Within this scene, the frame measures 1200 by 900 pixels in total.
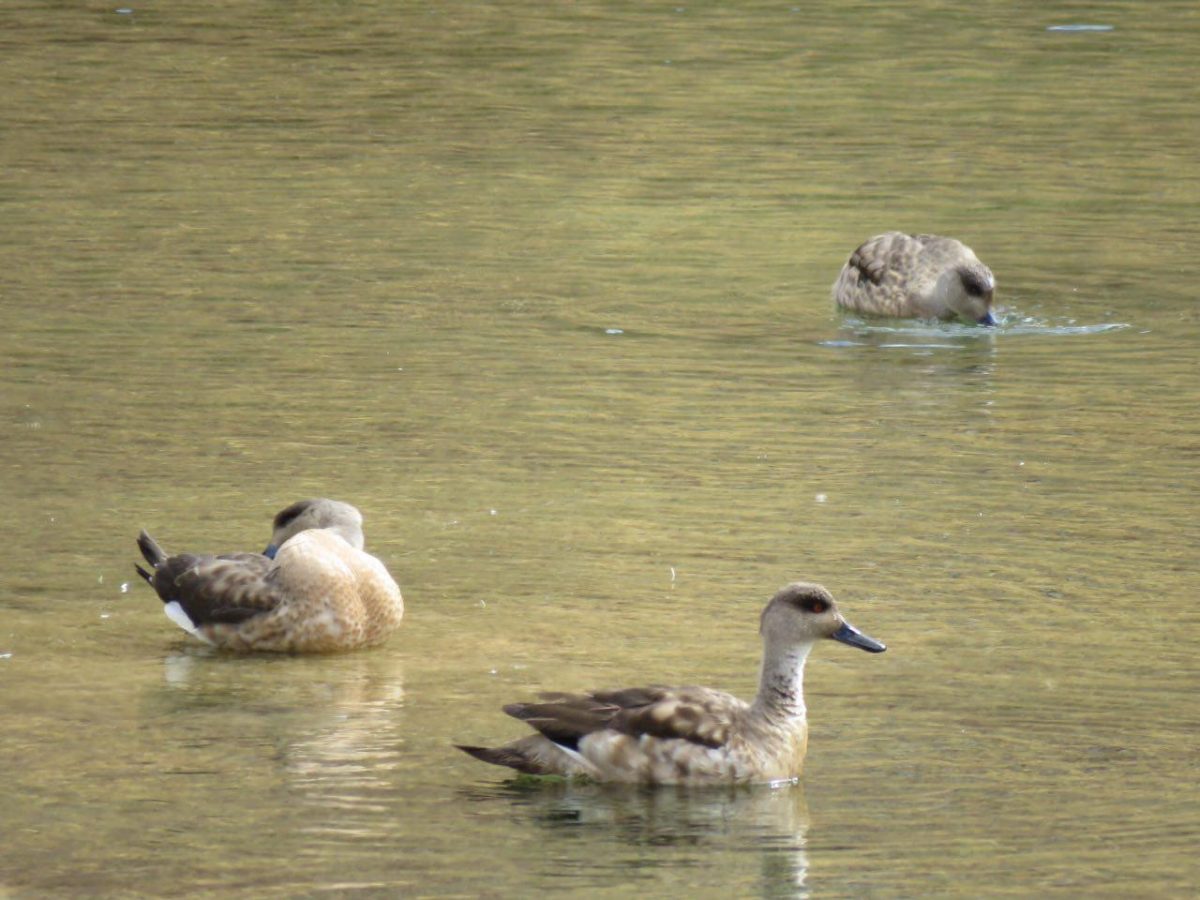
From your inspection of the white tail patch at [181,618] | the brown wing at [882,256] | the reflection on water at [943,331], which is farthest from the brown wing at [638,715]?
the brown wing at [882,256]

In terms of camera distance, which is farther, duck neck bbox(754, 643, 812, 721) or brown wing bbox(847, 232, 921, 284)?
brown wing bbox(847, 232, 921, 284)

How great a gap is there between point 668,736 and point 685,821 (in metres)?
0.34

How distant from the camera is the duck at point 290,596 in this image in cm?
1055

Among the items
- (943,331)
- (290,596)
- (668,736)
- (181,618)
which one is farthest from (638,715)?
(943,331)

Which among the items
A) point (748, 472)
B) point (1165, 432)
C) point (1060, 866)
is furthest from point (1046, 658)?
point (1165, 432)

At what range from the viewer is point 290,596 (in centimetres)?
1061

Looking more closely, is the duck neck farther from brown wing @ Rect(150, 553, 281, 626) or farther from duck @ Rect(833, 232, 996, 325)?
duck @ Rect(833, 232, 996, 325)

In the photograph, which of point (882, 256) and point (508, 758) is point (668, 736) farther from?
point (882, 256)

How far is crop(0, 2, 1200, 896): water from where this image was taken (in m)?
8.49

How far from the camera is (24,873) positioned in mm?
7969

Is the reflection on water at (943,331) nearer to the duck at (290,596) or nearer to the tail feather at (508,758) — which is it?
the duck at (290,596)


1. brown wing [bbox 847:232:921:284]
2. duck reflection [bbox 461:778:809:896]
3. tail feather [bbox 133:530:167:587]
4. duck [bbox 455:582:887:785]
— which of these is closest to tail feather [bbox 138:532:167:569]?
tail feather [bbox 133:530:167:587]

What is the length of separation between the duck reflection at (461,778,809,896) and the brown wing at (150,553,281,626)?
206 centimetres

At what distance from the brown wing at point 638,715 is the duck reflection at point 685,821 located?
192 millimetres
